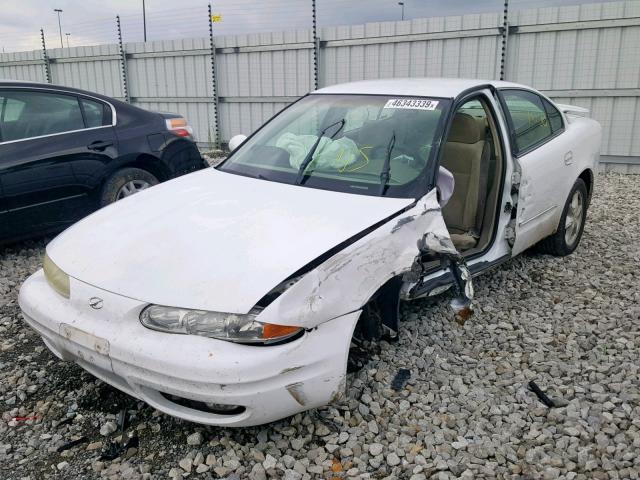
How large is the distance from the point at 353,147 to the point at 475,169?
103cm

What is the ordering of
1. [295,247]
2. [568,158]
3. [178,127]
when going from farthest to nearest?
[178,127]
[568,158]
[295,247]

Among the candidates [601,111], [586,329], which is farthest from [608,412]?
[601,111]

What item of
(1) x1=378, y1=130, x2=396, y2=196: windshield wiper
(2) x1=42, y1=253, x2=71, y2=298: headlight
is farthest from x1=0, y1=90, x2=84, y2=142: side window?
(1) x1=378, y1=130, x2=396, y2=196: windshield wiper

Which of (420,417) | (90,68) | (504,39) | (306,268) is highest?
(504,39)

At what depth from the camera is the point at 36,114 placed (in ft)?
15.9

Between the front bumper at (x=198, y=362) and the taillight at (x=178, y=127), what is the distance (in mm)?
3332

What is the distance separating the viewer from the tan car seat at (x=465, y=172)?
389 cm

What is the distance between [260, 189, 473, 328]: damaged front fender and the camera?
2268 mm

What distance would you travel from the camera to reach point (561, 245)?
4707mm

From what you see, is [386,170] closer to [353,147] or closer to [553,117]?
[353,147]

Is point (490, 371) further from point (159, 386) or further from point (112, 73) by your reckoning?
point (112, 73)

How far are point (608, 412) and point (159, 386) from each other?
2077mm

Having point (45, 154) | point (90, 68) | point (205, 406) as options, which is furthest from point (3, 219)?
point (90, 68)

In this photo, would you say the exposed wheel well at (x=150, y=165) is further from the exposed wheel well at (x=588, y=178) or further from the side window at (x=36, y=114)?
the exposed wheel well at (x=588, y=178)
